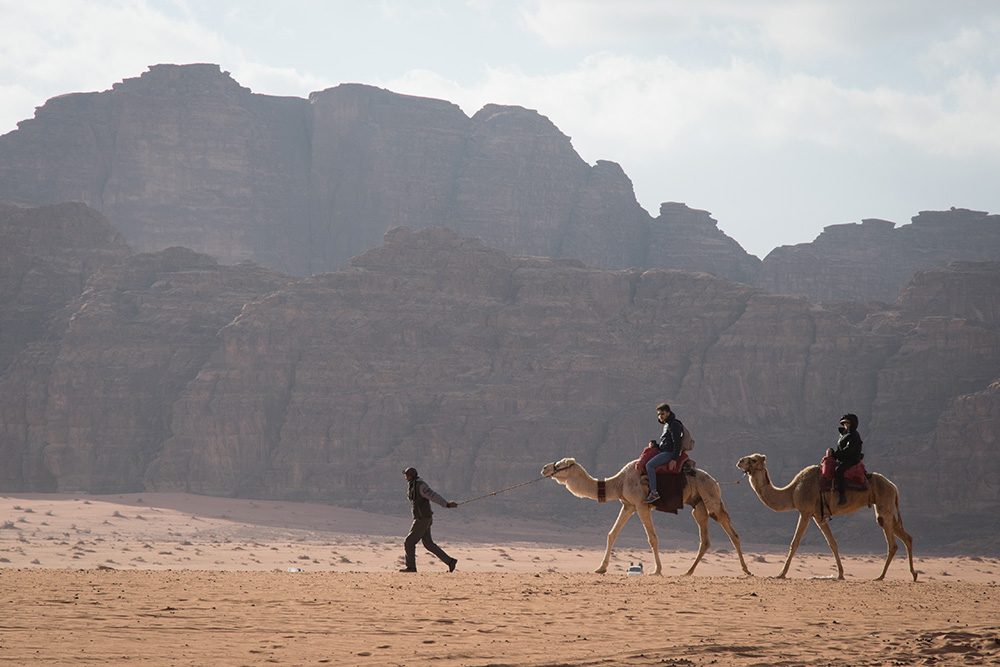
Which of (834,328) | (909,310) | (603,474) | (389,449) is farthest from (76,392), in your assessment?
(909,310)

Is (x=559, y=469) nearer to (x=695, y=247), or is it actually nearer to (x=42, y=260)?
(x=42, y=260)

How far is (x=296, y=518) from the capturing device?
74.4 m

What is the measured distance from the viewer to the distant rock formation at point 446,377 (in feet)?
276

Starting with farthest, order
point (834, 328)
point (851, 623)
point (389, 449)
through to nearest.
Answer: point (834, 328)
point (389, 449)
point (851, 623)

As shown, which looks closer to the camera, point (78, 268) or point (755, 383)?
point (755, 383)

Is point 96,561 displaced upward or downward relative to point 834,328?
downward

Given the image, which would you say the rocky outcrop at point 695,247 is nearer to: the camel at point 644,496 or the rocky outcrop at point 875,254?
the rocky outcrop at point 875,254

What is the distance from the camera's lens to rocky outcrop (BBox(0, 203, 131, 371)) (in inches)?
3799

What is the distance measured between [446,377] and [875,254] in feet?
198

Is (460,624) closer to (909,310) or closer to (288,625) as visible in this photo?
(288,625)

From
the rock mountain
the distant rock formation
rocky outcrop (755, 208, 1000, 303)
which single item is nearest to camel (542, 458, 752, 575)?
the rock mountain

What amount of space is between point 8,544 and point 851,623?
4167 cm

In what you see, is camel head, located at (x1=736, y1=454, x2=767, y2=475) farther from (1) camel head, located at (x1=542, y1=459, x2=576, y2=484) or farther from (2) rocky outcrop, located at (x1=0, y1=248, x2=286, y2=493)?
(2) rocky outcrop, located at (x1=0, y1=248, x2=286, y2=493)

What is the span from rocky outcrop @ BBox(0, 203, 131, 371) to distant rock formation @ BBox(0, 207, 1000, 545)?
3.07 metres
